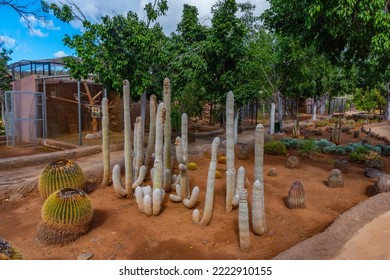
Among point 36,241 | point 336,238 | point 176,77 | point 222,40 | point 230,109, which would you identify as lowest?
point 36,241

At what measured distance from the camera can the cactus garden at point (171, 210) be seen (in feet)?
12.3

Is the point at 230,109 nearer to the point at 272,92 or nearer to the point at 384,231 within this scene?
the point at 384,231

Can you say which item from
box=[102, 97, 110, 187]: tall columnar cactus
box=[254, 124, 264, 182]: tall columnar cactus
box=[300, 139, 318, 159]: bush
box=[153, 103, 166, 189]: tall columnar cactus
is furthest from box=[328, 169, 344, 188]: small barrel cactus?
box=[102, 97, 110, 187]: tall columnar cactus

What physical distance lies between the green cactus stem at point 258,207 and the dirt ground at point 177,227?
121 mm

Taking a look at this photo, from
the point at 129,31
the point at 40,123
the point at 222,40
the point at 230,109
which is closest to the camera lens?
the point at 230,109

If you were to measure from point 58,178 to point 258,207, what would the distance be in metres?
3.56

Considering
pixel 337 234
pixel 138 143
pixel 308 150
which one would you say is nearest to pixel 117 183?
pixel 138 143

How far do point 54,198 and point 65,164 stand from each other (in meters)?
1.44

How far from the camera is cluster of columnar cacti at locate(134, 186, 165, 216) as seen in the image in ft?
14.9

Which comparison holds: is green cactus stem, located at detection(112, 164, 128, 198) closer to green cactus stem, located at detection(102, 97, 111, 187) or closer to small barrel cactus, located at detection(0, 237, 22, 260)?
green cactus stem, located at detection(102, 97, 111, 187)

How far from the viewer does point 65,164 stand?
5.39 m

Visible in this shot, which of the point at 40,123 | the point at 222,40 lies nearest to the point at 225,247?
the point at 222,40

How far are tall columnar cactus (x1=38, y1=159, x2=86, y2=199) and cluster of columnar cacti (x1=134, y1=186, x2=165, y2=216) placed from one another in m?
1.50

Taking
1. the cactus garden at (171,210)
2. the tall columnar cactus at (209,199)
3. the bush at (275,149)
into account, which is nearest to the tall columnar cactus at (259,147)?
the cactus garden at (171,210)
